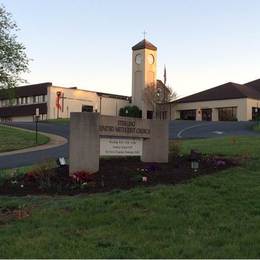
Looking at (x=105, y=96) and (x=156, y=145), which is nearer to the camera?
(x=156, y=145)

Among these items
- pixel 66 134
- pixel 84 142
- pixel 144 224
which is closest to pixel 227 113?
pixel 66 134

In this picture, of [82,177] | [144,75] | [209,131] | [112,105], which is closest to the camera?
[82,177]

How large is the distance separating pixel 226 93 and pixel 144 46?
15.1m

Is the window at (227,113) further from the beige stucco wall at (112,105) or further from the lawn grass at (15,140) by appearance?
the lawn grass at (15,140)

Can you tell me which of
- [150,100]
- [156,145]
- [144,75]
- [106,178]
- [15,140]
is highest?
[144,75]

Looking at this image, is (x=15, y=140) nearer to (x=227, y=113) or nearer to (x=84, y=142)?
(x=84, y=142)

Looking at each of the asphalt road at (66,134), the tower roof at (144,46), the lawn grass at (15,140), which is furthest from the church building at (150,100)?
the lawn grass at (15,140)

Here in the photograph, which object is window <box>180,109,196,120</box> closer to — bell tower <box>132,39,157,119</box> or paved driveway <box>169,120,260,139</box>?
bell tower <box>132,39,157,119</box>

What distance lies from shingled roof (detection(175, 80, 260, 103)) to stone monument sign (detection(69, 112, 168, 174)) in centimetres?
6891

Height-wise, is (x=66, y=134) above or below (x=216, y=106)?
below

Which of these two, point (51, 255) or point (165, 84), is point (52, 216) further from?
point (165, 84)

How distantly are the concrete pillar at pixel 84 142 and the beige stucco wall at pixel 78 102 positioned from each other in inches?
2984

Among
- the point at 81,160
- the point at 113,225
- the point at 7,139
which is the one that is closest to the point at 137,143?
the point at 81,160

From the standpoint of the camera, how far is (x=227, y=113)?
84.9m
